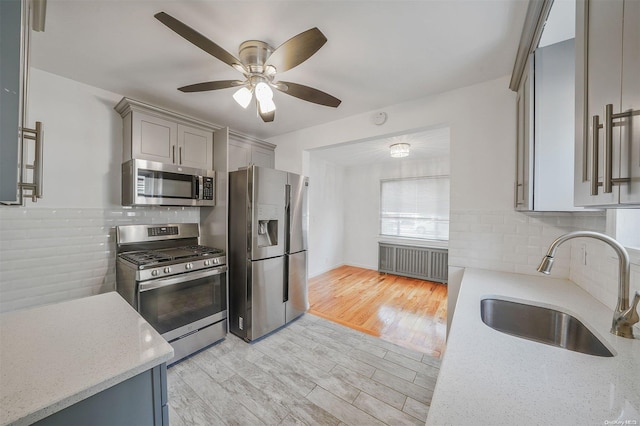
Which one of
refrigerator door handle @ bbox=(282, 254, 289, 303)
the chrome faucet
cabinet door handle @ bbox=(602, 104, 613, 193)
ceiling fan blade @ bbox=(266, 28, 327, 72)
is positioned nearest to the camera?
cabinet door handle @ bbox=(602, 104, 613, 193)

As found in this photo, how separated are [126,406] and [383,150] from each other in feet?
13.7

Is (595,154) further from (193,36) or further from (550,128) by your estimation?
(193,36)

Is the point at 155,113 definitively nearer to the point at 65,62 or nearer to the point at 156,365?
the point at 65,62

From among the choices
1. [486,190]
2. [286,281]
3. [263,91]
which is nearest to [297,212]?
[286,281]

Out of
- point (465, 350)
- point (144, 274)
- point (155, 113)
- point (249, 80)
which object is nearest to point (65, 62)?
point (155, 113)

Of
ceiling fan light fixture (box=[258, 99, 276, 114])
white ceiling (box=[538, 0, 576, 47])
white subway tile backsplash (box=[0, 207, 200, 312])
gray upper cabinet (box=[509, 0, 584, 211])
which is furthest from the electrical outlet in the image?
white subway tile backsplash (box=[0, 207, 200, 312])

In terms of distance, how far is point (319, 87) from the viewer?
212cm

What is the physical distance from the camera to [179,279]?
79.0 inches

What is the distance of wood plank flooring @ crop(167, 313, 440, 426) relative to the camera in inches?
60.5

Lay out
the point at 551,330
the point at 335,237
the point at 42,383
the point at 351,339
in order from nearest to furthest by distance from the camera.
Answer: the point at 42,383 → the point at 551,330 → the point at 351,339 → the point at 335,237

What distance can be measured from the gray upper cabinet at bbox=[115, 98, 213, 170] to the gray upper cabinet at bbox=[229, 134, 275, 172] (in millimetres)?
248

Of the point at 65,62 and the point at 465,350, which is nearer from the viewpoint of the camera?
the point at 465,350

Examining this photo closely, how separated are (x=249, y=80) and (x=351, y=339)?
2476 millimetres

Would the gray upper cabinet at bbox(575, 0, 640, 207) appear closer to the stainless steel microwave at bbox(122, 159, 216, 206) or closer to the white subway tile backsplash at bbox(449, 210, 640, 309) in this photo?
the white subway tile backsplash at bbox(449, 210, 640, 309)
